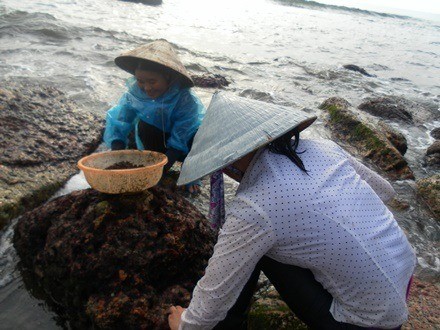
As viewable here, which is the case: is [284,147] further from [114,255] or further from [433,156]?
[433,156]

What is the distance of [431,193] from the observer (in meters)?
4.13

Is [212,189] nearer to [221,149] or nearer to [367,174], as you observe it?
[221,149]

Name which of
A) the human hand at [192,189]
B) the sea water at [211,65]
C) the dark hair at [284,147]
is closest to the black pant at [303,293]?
the dark hair at [284,147]

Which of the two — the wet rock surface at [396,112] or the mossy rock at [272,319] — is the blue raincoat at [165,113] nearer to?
the mossy rock at [272,319]

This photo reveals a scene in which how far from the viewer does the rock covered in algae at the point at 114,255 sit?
6.64 feet

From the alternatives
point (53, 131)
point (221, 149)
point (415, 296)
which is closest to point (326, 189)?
point (221, 149)

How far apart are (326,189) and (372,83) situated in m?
9.46

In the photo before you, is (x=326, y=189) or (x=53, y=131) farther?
(x=53, y=131)

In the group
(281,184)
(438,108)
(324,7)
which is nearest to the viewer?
(281,184)

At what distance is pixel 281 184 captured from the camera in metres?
1.48

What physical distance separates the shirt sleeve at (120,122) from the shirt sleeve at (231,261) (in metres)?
2.26

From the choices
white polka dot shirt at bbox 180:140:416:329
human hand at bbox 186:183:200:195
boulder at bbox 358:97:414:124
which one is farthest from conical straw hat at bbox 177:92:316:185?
boulder at bbox 358:97:414:124

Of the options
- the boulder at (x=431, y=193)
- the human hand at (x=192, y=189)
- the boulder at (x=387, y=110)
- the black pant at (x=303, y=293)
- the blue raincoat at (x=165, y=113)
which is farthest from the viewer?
the boulder at (x=387, y=110)

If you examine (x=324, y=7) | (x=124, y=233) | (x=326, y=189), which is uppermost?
(x=326, y=189)
